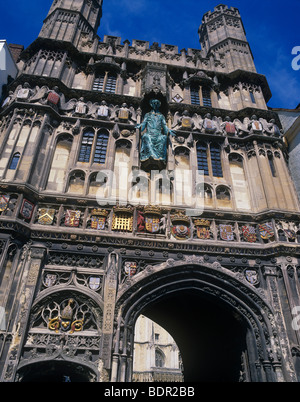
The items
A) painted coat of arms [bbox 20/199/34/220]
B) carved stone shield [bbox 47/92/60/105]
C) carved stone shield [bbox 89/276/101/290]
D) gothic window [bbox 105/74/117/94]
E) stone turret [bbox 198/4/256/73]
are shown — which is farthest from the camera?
stone turret [bbox 198/4/256/73]

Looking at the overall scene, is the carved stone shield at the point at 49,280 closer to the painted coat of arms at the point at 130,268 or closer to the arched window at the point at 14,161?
the painted coat of arms at the point at 130,268

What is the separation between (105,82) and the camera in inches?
665

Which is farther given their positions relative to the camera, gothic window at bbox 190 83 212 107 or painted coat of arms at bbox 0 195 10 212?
gothic window at bbox 190 83 212 107

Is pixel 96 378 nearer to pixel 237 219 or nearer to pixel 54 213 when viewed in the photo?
pixel 54 213

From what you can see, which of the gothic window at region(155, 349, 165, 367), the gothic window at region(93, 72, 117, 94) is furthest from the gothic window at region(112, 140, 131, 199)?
the gothic window at region(155, 349, 165, 367)

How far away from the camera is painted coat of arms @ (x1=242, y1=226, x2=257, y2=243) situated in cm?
1166

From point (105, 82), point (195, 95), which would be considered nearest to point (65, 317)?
point (105, 82)

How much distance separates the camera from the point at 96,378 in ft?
27.8

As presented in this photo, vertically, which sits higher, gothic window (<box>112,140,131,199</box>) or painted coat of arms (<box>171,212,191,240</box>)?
gothic window (<box>112,140,131,199</box>)

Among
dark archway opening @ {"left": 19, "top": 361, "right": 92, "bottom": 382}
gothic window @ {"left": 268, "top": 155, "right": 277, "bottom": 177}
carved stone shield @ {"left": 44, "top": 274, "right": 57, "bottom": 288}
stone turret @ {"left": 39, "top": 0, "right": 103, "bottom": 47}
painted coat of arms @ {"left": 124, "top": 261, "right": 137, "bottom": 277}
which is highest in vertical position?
stone turret @ {"left": 39, "top": 0, "right": 103, "bottom": 47}

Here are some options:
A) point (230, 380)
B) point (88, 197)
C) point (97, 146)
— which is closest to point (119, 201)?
point (88, 197)

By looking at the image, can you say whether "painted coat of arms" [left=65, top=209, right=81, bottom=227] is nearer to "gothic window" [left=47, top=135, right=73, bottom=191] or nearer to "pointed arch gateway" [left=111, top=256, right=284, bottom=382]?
"gothic window" [left=47, top=135, right=73, bottom=191]

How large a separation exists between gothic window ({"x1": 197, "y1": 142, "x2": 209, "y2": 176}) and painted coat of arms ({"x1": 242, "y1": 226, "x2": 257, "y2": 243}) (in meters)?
3.39

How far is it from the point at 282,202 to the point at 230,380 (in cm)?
752
